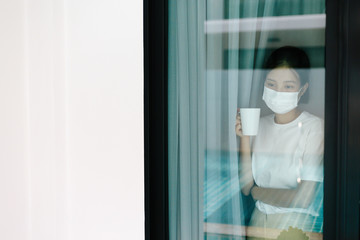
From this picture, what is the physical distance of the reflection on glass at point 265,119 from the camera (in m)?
1.57

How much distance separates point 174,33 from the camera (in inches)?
67.9

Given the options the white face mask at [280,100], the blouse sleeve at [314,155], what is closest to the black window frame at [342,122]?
the blouse sleeve at [314,155]

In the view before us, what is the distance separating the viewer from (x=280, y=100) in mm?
1611

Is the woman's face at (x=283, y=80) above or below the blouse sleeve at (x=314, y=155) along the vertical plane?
above

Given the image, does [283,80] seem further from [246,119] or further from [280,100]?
[246,119]

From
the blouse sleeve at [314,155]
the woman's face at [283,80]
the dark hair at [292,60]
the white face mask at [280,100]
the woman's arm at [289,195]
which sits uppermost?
the dark hair at [292,60]
